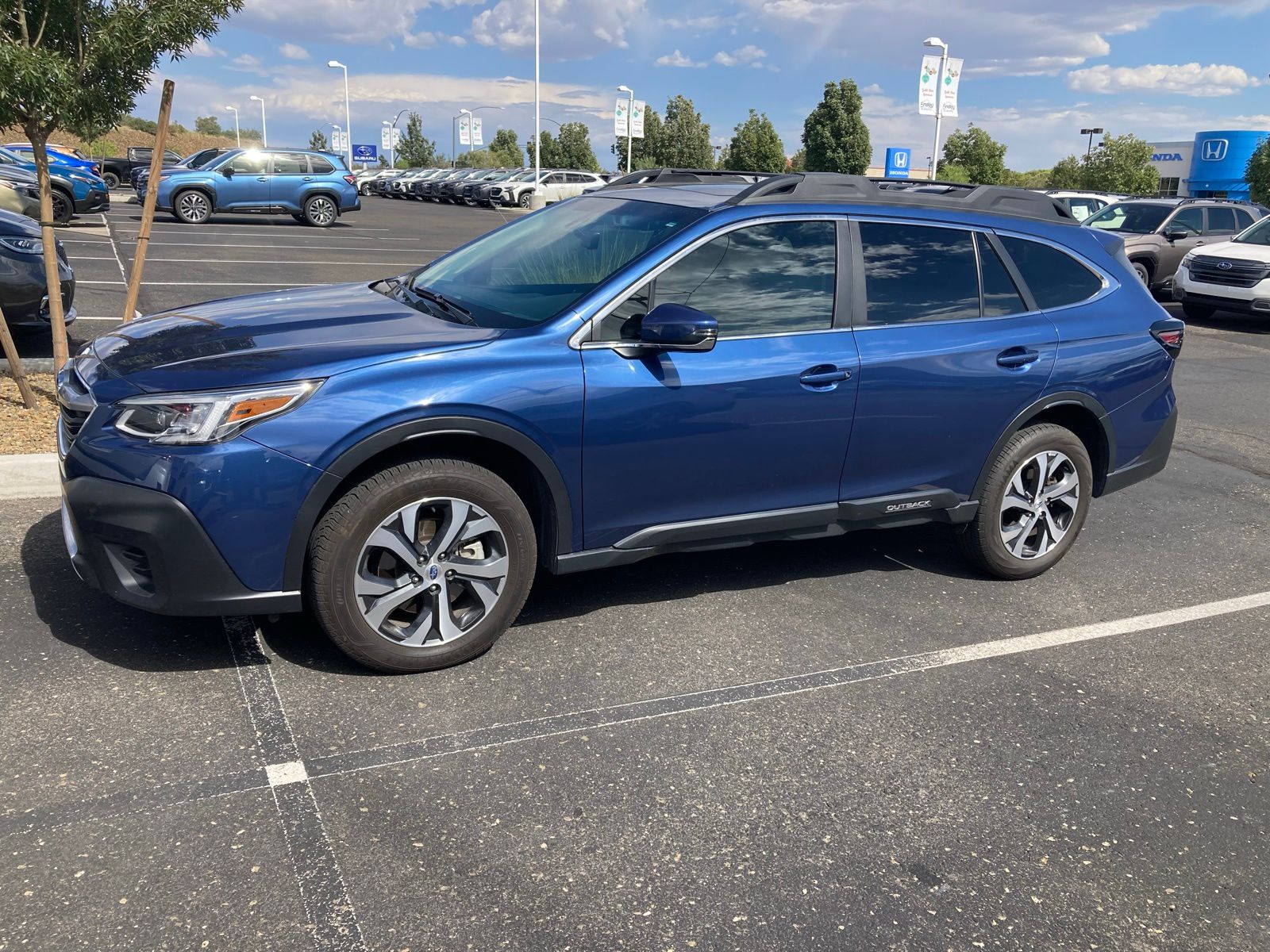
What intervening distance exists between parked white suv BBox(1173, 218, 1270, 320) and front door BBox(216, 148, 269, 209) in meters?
19.3

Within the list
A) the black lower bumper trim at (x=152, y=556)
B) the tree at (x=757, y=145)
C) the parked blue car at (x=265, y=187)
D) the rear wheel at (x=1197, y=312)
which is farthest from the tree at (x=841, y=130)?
the black lower bumper trim at (x=152, y=556)

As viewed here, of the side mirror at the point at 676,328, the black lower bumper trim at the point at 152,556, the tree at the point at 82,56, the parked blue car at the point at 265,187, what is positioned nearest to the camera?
the black lower bumper trim at the point at 152,556

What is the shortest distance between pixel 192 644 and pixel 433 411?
1338 mm

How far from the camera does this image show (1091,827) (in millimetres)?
3195

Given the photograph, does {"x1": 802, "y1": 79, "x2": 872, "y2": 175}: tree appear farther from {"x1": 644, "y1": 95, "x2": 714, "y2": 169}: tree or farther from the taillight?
the taillight

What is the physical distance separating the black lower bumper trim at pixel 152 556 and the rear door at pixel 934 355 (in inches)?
95.8

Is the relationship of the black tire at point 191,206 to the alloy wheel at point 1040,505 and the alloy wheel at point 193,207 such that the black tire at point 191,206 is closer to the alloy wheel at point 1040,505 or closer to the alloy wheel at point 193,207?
the alloy wheel at point 193,207

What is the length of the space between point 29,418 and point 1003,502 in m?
5.62

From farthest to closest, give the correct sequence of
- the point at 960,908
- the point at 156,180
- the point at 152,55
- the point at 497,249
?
the point at 156,180 → the point at 152,55 → the point at 497,249 → the point at 960,908

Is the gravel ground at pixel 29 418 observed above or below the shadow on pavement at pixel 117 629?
above

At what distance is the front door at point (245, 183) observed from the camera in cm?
2434

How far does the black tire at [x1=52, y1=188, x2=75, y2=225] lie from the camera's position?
20047 millimetres

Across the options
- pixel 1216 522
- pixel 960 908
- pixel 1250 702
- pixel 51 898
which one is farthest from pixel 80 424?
pixel 1216 522

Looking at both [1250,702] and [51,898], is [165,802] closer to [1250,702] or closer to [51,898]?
[51,898]
